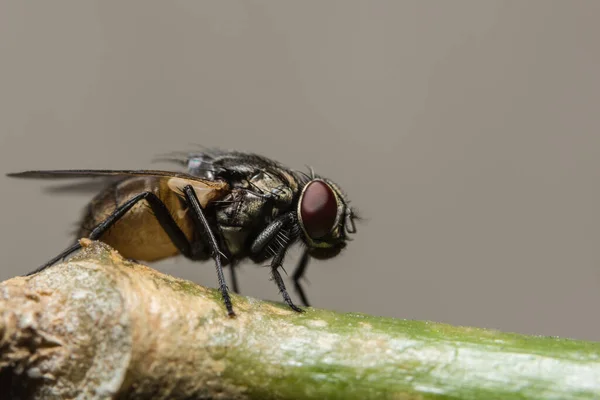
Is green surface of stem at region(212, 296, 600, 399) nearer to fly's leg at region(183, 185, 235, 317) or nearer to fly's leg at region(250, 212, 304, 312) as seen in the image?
fly's leg at region(183, 185, 235, 317)

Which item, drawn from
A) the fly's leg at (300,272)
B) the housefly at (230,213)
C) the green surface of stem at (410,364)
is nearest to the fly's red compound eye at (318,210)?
the housefly at (230,213)

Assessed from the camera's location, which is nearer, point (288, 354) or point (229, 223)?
point (288, 354)

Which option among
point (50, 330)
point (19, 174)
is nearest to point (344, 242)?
point (19, 174)

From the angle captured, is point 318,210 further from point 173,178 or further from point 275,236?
point 173,178

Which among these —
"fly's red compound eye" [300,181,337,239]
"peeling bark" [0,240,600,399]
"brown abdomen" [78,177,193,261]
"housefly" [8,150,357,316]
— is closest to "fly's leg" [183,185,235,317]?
"housefly" [8,150,357,316]

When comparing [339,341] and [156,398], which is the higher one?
[339,341]

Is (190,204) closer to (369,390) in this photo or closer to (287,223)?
(287,223)

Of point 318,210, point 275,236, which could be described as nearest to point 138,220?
point 275,236
